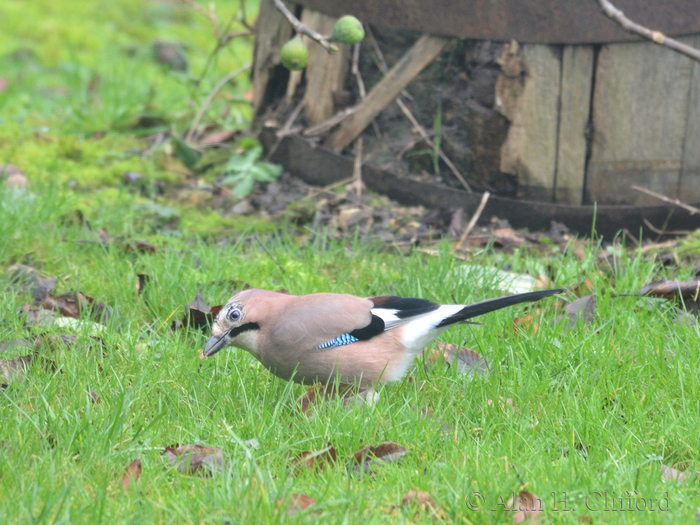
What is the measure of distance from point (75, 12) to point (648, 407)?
33.3 ft

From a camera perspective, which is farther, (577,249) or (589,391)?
(577,249)

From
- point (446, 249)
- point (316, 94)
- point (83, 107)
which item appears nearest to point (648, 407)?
point (446, 249)

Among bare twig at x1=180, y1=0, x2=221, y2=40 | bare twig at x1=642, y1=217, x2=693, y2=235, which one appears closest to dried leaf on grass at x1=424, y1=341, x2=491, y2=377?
bare twig at x1=642, y1=217, x2=693, y2=235

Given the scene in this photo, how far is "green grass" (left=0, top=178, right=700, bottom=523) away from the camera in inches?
91.4

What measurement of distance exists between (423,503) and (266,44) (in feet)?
13.9

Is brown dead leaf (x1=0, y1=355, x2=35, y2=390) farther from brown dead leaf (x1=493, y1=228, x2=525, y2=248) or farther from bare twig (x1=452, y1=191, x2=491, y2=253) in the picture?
brown dead leaf (x1=493, y1=228, x2=525, y2=248)

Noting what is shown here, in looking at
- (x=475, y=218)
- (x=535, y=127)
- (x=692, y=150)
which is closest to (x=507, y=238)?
(x=475, y=218)

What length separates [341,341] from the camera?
3.08m

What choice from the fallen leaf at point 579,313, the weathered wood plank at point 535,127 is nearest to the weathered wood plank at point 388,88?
the weathered wood plank at point 535,127

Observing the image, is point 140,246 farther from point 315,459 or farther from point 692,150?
point 692,150

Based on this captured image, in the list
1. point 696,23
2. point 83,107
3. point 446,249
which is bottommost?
point 446,249

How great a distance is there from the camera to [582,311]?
371 centimetres

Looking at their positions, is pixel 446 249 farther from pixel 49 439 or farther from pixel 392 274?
pixel 49 439

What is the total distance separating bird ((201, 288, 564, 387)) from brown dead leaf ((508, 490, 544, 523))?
0.84 metres
